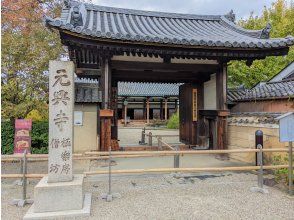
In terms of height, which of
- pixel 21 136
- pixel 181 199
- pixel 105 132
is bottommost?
pixel 181 199

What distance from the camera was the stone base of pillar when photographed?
441 cm

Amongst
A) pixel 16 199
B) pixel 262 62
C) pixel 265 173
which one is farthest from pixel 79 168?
pixel 262 62

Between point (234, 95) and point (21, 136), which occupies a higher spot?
point (234, 95)

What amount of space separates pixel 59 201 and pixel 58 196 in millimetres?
89

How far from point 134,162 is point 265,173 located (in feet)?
13.2

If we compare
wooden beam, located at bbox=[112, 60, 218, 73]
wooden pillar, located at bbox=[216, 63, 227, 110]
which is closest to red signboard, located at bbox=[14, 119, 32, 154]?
wooden beam, located at bbox=[112, 60, 218, 73]

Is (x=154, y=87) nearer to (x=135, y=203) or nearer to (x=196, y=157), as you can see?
(x=196, y=157)

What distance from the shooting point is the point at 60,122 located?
4.73 meters

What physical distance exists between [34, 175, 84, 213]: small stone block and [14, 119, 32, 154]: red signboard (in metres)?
3.57

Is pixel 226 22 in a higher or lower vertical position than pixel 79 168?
higher

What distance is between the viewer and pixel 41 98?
992 cm

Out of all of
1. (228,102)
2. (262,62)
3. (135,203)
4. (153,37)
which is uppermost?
(262,62)

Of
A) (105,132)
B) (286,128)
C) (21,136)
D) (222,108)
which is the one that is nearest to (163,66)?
(222,108)

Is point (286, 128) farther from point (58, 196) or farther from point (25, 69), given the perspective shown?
point (25, 69)
